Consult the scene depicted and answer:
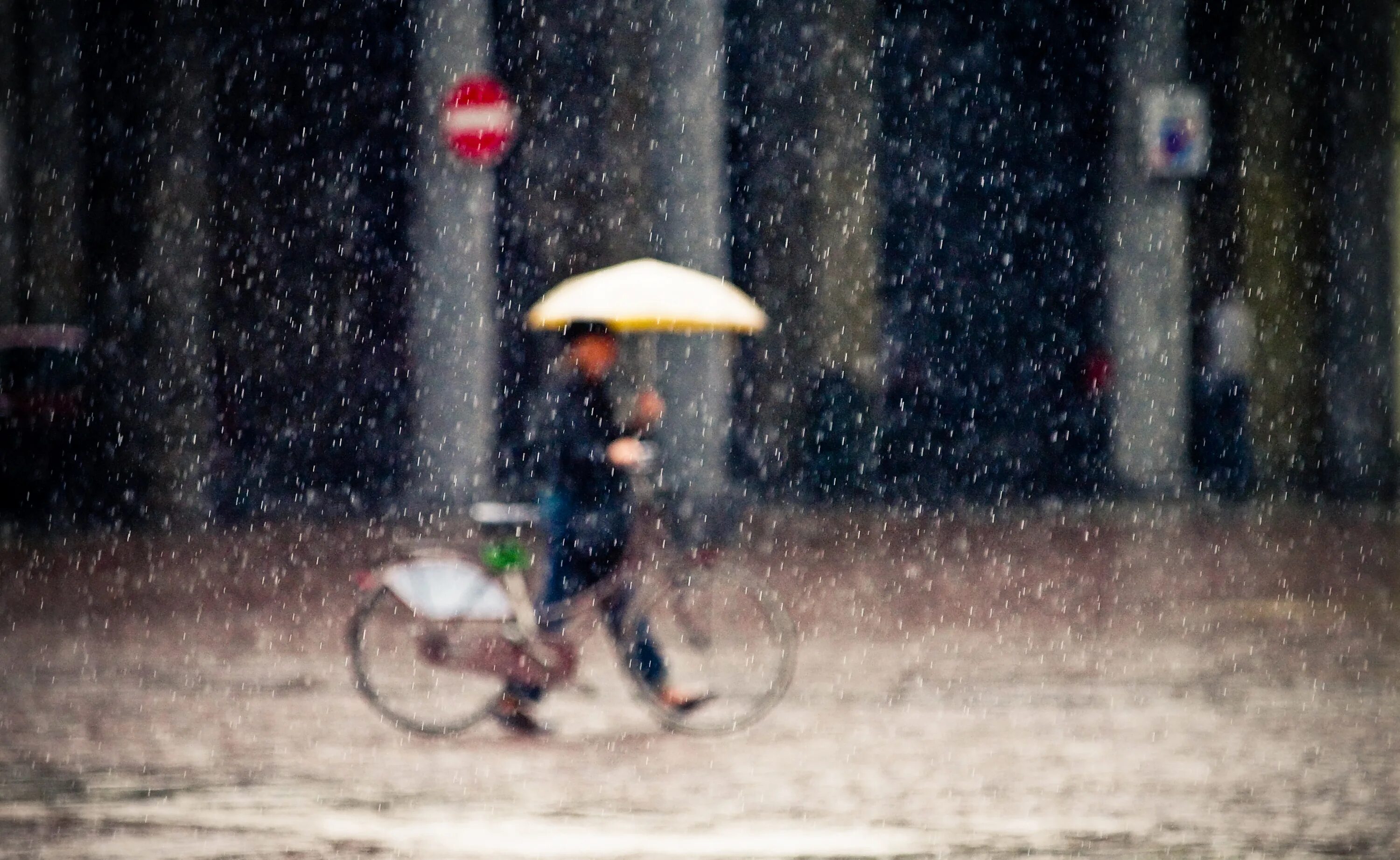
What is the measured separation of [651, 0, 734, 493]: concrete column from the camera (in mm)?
16391

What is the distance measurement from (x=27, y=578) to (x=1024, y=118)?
12204mm

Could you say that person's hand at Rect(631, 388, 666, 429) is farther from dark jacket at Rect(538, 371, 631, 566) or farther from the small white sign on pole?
the small white sign on pole

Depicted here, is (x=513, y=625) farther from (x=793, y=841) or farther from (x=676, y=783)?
(x=793, y=841)

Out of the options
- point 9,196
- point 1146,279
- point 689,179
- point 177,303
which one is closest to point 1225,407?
point 1146,279

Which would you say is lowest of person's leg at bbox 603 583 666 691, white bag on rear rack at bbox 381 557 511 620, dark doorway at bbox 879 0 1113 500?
person's leg at bbox 603 583 666 691

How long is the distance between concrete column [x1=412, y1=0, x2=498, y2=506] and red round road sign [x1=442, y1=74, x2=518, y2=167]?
709mm

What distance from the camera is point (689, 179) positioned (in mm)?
16609

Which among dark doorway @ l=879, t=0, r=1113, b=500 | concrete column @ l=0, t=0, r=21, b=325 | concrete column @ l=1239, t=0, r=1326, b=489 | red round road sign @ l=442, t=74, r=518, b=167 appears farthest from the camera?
dark doorway @ l=879, t=0, r=1113, b=500

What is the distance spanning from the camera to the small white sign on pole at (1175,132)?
767 inches

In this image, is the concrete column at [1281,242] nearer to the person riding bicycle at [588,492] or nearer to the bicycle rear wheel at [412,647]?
the person riding bicycle at [588,492]

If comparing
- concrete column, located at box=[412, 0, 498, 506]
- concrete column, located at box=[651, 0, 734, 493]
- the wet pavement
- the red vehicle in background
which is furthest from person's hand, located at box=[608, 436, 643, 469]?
concrete column, located at box=[412, 0, 498, 506]

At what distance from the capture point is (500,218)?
20.8 m

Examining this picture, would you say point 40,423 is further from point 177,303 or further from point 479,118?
point 479,118

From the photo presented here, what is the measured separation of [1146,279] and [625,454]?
44.1 ft
